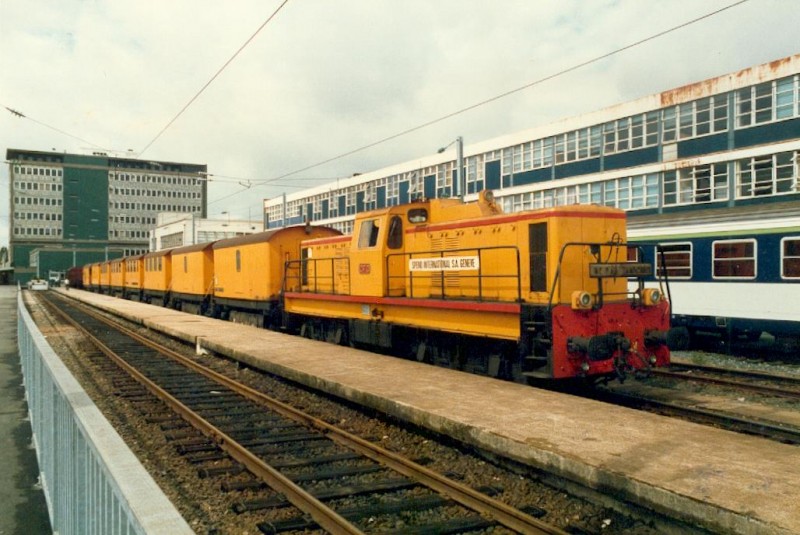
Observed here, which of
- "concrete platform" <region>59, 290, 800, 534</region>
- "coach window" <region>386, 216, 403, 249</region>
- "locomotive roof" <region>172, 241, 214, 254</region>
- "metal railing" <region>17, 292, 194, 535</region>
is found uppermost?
"locomotive roof" <region>172, 241, 214, 254</region>

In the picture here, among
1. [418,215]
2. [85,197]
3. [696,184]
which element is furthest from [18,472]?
[85,197]

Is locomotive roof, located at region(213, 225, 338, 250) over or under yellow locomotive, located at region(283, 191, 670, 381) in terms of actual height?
over

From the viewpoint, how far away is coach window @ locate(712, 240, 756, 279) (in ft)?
51.0

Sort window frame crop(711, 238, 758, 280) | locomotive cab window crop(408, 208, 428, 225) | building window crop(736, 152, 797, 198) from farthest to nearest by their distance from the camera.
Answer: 1. building window crop(736, 152, 797, 198)
2. window frame crop(711, 238, 758, 280)
3. locomotive cab window crop(408, 208, 428, 225)

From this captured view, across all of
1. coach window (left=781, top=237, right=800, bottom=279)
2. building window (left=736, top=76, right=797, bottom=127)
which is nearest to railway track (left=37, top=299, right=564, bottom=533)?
coach window (left=781, top=237, right=800, bottom=279)

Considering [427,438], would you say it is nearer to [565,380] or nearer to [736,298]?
[565,380]

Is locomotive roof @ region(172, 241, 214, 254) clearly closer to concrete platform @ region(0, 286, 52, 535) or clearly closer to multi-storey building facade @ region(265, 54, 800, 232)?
multi-storey building facade @ region(265, 54, 800, 232)

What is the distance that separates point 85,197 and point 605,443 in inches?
4841

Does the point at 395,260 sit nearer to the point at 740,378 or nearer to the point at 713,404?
the point at 713,404

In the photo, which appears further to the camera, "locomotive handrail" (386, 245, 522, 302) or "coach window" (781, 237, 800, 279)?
"coach window" (781, 237, 800, 279)

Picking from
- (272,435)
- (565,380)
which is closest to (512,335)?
(565,380)

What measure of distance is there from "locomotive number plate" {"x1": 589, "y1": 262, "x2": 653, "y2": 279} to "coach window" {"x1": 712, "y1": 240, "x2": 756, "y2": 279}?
300 inches

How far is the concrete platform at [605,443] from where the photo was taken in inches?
180

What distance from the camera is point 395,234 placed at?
42.1 ft
